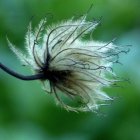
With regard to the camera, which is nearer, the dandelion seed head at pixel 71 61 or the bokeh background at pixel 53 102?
the dandelion seed head at pixel 71 61

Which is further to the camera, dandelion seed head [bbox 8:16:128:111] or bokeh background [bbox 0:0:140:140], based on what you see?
bokeh background [bbox 0:0:140:140]

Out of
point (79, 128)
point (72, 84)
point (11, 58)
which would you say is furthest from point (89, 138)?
point (72, 84)

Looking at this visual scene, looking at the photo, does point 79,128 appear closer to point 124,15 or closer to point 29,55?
point 124,15

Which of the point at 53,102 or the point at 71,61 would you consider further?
the point at 53,102
